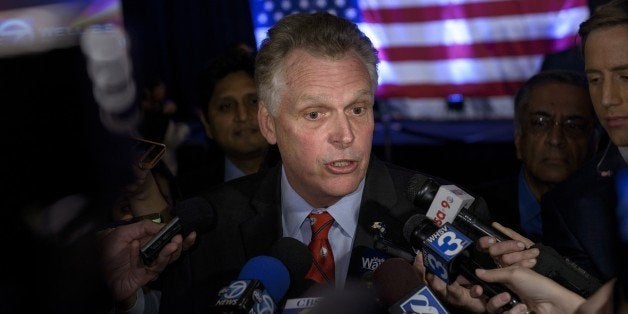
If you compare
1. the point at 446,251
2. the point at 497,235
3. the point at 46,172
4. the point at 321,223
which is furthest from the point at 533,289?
the point at 46,172

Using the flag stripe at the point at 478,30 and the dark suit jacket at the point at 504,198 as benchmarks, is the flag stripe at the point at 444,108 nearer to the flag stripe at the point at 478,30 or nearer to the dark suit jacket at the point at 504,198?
the flag stripe at the point at 478,30

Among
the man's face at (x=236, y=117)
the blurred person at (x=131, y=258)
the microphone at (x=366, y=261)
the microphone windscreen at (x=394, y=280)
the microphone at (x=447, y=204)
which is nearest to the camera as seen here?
the microphone windscreen at (x=394, y=280)

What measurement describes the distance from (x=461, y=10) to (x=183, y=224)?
528 centimetres

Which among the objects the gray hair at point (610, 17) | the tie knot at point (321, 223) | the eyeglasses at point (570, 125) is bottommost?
the eyeglasses at point (570, 125)

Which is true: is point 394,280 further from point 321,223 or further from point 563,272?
point 321,223

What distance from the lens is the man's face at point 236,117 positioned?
3262 millimetres

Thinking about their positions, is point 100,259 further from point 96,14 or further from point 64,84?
point 96,14

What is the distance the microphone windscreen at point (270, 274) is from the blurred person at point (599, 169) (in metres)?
0.99

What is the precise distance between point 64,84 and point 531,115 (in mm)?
2614

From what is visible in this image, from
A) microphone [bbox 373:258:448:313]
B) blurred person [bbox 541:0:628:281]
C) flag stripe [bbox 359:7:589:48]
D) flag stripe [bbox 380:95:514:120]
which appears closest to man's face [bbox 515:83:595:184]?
blurred person [bbox 541:0:628:281]

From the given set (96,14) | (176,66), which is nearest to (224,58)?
(96,14)

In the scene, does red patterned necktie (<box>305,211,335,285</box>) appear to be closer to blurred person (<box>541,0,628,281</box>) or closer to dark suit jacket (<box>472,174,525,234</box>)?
blurred person (<box>541,0,628,281</box>)

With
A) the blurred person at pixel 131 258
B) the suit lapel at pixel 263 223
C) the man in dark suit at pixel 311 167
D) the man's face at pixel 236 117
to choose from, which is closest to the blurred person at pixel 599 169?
the man in dark suit at pixel 311 167

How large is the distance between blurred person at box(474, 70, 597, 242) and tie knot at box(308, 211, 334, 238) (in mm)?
1086
